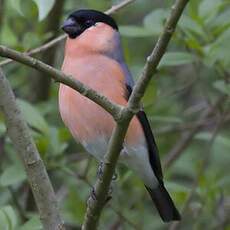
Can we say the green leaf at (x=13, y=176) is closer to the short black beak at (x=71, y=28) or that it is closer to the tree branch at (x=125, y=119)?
the short black beak at (x=71, y=28)

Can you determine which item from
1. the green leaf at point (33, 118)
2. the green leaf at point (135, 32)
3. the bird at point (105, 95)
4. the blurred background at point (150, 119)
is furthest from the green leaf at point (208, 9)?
the green leaf at point (33, 118)

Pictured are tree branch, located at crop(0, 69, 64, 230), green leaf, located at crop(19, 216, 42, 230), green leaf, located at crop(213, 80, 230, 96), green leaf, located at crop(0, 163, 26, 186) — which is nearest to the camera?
tree branch, located at crop(0, 69, 64, 230)

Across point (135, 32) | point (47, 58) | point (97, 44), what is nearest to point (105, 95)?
point (97, 44)

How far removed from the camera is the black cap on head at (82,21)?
11.7 ft

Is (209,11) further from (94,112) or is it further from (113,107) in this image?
(113,107)

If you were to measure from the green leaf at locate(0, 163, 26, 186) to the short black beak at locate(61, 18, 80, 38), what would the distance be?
64 centimetres

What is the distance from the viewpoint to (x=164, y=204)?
141 inches

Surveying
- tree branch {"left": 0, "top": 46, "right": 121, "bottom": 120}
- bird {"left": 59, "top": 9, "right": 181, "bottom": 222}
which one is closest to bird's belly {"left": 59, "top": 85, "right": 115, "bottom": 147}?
bird {"left": 59, "top": 9, "right": 181, "bottom": 222}

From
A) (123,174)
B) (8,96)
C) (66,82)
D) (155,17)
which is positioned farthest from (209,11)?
(66,82)

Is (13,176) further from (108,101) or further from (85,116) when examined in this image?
(108,101)

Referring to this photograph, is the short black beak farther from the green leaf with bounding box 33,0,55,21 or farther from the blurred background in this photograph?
the green leaf with bounding box 33,0,55,21

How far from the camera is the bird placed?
10.8 ft

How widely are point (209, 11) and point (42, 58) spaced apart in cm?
123

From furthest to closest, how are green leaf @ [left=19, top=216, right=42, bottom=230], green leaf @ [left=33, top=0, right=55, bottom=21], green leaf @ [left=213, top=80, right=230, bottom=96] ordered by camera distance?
1. green leaf @ [left=213, top=80, right=230, bottom=96]
2. green leaf @ [left=19, top=216, right=42, bottom=230]
3. green leaf @ [left=33, top=0, right=55, bottom=21]
